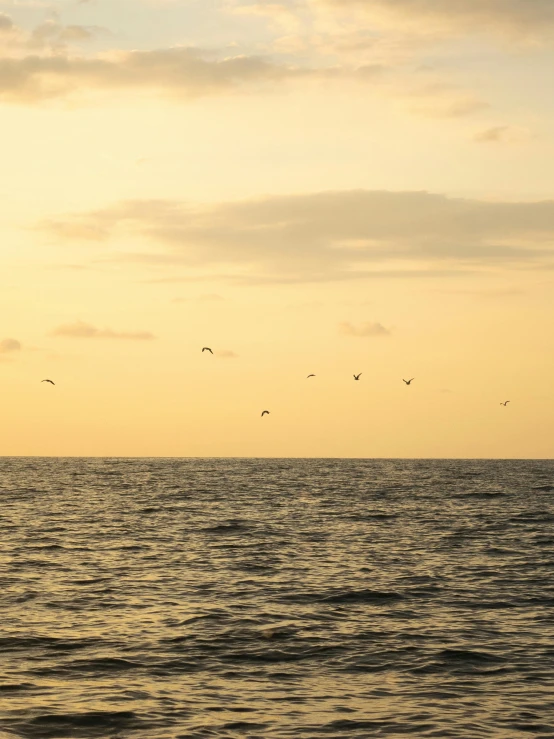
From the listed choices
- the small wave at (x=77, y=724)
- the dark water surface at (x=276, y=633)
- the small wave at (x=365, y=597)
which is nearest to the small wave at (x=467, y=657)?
the dark water surface at (x=276, y=633)

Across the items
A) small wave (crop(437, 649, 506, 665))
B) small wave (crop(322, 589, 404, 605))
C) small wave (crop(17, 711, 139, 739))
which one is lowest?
small wave (crop(17, 711, 139, 739))

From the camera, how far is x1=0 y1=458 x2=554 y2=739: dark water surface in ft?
66.0

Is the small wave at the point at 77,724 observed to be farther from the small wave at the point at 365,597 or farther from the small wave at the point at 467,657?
the small wave at the point at 365,597

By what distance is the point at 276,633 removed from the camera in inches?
1101

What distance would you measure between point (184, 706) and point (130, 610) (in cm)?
1051

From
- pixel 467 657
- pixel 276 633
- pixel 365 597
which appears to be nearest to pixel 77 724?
pixel 276 633

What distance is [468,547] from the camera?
4859cm

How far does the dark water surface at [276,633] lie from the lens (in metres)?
20.1

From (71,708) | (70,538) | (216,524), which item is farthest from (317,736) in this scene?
(216,524)

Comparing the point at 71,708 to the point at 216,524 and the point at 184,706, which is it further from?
the point at 216,524

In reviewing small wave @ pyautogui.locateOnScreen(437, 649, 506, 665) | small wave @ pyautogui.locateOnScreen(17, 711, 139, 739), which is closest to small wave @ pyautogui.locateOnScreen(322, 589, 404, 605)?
small wave @ pyautogui.locateOnScreen(437, 649, 506, 665)

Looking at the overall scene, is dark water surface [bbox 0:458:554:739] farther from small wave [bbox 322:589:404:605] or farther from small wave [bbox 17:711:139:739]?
small wave [bbox 322:589:404:605]

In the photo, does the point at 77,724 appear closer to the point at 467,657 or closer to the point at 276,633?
the point at 276,633

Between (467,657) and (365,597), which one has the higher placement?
(365,597)
